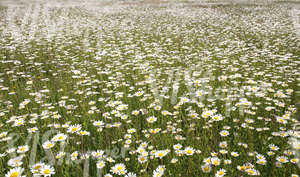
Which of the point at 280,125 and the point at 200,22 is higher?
the point at 200,22

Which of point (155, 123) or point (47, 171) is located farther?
point (155, 123)

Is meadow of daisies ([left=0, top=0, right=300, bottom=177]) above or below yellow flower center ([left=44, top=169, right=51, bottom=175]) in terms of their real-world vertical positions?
below

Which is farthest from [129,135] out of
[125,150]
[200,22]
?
[200,22]

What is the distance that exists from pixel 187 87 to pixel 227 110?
1247 millimetres

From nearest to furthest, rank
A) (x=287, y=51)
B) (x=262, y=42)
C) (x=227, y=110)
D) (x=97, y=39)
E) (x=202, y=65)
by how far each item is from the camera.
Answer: (x=227, y=110) → (x=202, y=65) → (x=287, y=51) → (x=262, y=42) → (x=97, y=39)

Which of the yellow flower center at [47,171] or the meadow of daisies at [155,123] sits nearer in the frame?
the yellow flower center at [47,171]

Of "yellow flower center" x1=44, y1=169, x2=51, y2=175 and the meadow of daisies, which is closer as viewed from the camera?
"yellow flower center" x1=44, y1=169, x2=51, y2=175

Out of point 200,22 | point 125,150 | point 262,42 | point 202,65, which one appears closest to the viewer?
point 125,150

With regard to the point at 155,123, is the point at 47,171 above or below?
above

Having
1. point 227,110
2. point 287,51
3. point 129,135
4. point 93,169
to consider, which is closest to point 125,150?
point 129,135

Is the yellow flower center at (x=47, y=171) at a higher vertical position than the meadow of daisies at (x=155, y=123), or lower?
higher

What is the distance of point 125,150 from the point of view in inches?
120

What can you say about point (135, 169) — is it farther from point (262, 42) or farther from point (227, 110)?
point (262, 42)

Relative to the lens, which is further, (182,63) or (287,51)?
(287,51)
